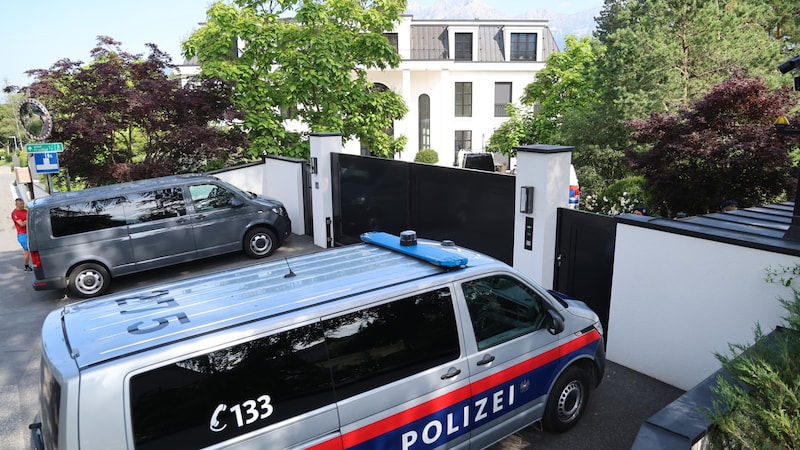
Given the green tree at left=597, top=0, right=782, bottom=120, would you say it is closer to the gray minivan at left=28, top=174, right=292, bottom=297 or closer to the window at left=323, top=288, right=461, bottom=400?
the gray minivan at left=28, top=174, right=292, bottom=297

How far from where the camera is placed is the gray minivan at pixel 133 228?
9.80 meters

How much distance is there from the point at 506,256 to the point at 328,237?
17.5 ft

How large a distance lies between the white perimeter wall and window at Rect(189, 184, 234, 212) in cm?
791

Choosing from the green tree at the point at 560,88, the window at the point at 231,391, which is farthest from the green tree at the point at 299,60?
the green tree at the point at 560,88

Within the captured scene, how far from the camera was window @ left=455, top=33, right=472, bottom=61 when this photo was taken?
4156 cm

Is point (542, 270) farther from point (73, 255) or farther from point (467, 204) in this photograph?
point (73, 255)

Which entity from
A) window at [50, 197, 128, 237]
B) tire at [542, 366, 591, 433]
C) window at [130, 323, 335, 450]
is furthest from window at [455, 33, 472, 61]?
window at [130, 323, 335, 450]

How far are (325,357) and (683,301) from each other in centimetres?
444

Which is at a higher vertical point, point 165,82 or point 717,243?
point 165,82

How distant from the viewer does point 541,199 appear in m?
7.60

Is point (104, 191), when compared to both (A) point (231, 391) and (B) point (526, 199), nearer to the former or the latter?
(B) point (526, 199)

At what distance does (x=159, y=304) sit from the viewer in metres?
4.01

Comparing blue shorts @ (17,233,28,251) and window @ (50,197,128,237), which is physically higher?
window @ (50,197,128,237)

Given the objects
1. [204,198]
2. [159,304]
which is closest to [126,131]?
[204,198]
